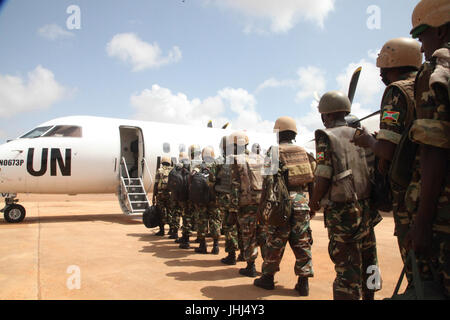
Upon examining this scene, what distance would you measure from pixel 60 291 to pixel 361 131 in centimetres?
396

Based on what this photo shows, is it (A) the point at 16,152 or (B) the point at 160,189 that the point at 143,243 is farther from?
(A) the point at 16,152

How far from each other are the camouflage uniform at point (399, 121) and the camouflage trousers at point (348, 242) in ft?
2.45

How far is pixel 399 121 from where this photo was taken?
7.46ft

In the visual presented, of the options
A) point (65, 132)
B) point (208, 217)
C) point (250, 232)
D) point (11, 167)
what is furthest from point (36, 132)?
point (250, 232)

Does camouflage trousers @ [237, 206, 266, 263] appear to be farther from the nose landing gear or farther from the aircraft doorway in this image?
the aircraft doorway

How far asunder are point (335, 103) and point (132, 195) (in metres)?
9.11

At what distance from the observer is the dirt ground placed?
13.8 ft

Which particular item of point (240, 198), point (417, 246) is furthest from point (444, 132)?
point (240, 198)

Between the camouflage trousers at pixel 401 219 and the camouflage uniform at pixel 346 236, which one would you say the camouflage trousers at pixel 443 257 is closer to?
the camouflage trousers at pixel 401 219

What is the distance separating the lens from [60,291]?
13.7 ft

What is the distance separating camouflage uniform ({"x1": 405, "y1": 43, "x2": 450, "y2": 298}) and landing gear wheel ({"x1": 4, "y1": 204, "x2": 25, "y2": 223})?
37.9ft

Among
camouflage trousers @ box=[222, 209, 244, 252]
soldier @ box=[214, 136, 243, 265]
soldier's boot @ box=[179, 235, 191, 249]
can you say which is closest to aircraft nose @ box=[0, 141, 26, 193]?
soldier's boot @ box=[179, 235, 191, 249]

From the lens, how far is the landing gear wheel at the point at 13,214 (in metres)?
10.4

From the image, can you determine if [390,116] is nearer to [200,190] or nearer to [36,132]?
[200,190]
